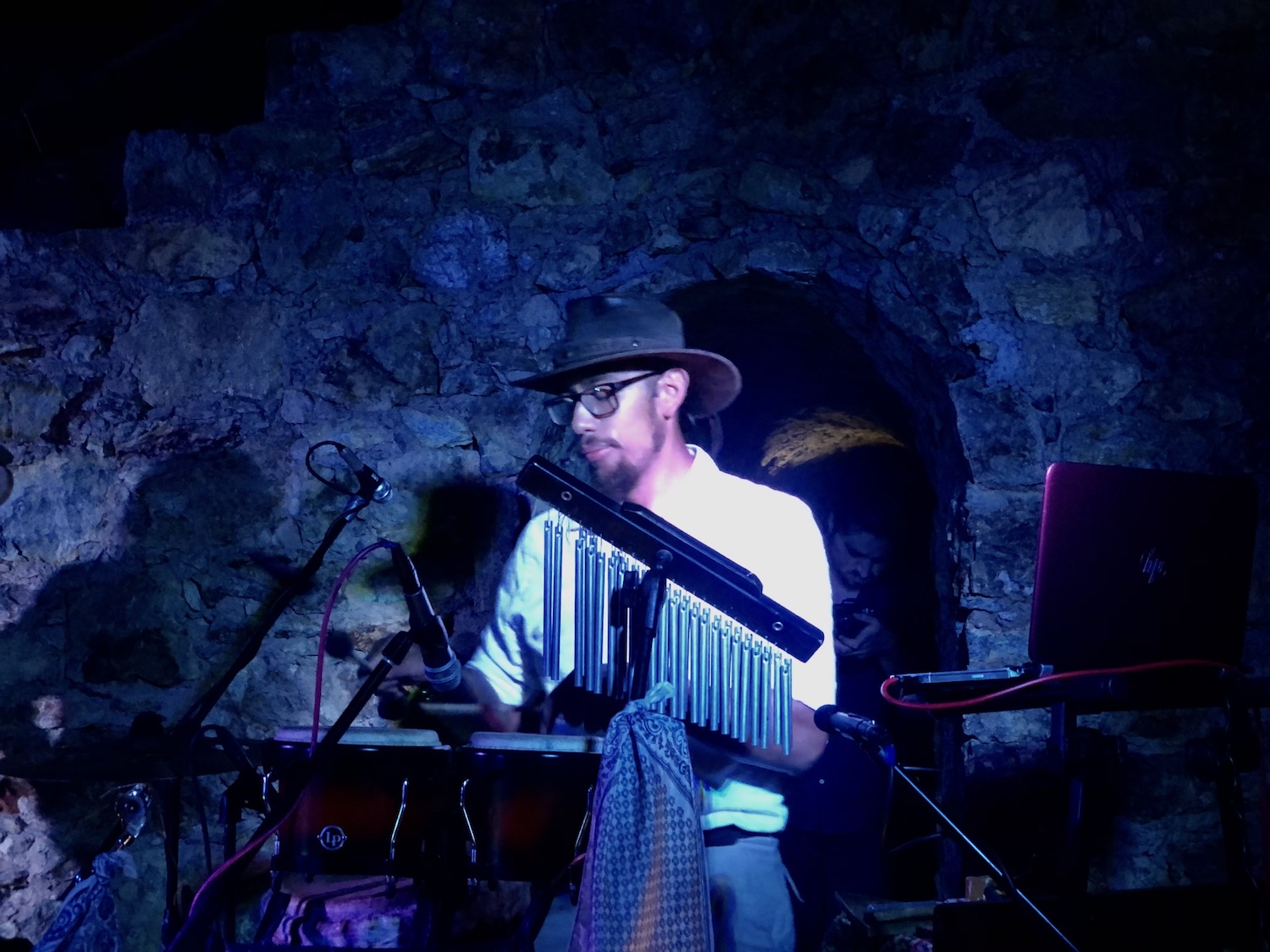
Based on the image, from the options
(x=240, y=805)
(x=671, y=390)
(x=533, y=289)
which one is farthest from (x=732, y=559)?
(x=240, y=805)

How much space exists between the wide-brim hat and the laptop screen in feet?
3.78

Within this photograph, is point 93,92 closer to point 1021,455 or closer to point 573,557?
point 573,557

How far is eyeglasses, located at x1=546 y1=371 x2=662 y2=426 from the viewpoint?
8.92 ft

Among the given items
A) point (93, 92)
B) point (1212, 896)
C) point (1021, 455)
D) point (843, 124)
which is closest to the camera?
point (1212, 896)

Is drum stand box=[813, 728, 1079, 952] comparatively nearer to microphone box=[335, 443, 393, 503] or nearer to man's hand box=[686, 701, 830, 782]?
man's hand box=[686, 701, 830, 782]

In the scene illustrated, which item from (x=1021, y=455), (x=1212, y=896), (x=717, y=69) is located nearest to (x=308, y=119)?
(x=717, y=69)

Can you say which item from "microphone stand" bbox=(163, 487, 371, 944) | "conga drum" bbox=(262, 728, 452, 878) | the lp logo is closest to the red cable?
"conga drum" bbox=(262, 728, 452, 878)

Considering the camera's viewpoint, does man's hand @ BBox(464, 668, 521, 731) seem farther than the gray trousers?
Yes

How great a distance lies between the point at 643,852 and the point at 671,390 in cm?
152

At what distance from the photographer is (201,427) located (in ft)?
10.5

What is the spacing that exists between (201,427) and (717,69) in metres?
2.17

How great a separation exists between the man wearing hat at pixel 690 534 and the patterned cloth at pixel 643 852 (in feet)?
1.76

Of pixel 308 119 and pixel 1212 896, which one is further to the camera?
pixel 308 119

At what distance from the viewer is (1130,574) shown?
2.14 meters
